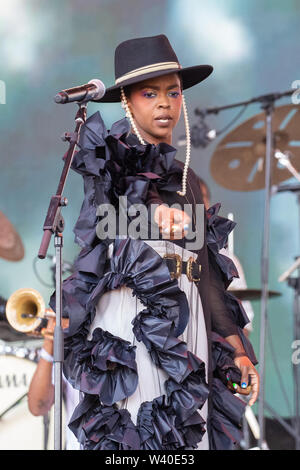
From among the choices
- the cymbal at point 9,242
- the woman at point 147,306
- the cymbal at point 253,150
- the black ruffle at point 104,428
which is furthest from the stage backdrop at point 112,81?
the black ruffle at point 104,428

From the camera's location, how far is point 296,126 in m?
4.26

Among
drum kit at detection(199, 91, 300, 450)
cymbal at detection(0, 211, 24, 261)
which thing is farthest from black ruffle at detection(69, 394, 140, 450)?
drum kit at detection(199, 91, 300, 450)

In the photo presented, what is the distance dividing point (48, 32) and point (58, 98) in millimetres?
2725

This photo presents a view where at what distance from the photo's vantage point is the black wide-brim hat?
6.23 feet

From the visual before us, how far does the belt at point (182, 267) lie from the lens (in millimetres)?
1751

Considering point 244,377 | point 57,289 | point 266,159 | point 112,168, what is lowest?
point 244,377

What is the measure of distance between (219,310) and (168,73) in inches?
26.6

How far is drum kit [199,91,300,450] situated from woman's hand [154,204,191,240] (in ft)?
8.05

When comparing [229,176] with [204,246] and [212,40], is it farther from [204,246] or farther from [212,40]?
[204,246]

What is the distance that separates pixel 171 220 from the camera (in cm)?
163

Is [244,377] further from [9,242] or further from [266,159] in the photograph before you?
[266,159]

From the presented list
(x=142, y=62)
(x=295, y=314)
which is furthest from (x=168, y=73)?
(x=295, y=314)

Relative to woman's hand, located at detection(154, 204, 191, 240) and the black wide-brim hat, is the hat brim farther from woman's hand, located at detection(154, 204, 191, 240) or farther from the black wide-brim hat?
woman's hand, located at detection(154, 204, 191, 240)
